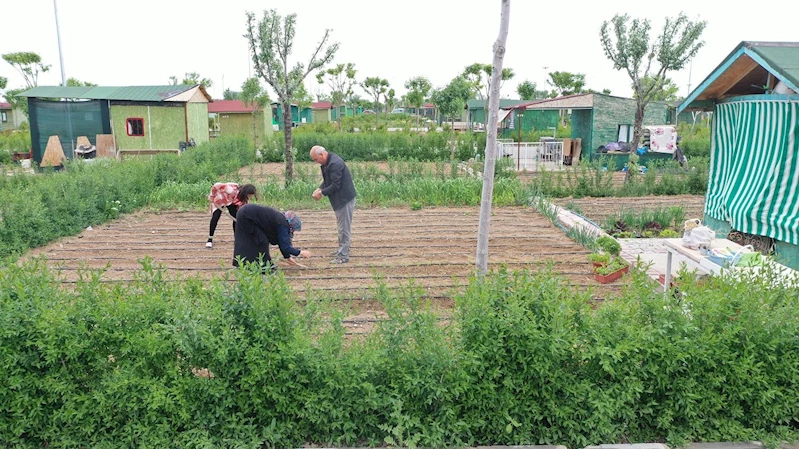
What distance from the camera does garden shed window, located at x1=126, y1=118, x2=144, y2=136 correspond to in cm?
2180

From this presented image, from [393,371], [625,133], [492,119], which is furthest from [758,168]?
[625,133]

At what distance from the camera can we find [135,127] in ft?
71.9

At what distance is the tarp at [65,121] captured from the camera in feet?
67.1

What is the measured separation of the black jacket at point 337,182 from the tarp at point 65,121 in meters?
16.3

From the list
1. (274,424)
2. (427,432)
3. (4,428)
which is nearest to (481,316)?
(427,432)

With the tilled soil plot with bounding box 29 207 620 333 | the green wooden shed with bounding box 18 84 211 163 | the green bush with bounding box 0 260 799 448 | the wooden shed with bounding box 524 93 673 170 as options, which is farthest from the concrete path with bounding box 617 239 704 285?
the green wooden shed with bounding box 18 84 211 163

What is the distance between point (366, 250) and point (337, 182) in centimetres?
138

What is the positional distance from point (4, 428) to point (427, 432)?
226cm

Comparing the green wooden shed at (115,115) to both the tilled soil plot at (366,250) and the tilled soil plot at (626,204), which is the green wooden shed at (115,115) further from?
the tilled soil plot at (626,204)

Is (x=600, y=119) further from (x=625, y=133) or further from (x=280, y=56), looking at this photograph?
(x=280, y=56)

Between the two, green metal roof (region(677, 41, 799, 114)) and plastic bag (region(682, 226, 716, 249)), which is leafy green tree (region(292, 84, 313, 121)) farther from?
plastic bag (region(682, 226, 716, 249))

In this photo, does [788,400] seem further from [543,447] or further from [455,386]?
[455,386]

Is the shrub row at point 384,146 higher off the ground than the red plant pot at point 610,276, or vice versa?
the shrub row at point 384,146

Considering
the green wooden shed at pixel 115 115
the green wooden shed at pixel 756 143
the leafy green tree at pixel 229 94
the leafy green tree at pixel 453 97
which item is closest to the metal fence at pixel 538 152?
the leafy green tree at pixel 453 97
